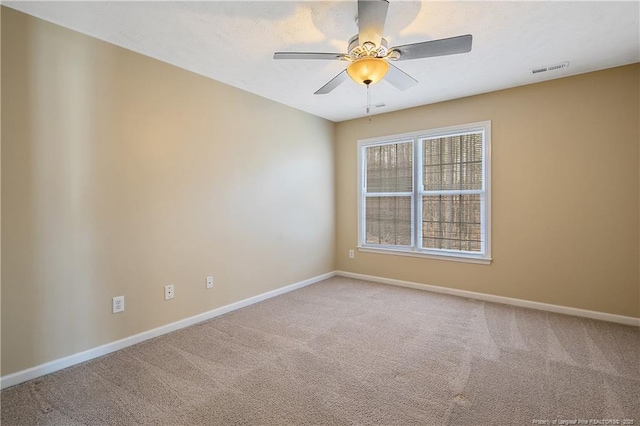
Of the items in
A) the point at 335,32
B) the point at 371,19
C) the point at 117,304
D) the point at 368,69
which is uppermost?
the point at 335,32

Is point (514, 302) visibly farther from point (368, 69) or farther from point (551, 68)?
point (368, 69)

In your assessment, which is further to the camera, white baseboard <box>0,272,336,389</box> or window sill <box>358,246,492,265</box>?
window sill <box>358,246,492,265</box>

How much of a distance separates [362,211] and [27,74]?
3930mm

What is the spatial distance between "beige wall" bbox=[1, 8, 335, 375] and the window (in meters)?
1.65

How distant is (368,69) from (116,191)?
7.23 ft

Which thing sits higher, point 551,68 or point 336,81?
point 551,68

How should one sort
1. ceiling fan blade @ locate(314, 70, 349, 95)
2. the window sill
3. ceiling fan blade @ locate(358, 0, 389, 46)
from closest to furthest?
1. ceiling fan blade @ locate(358, 0, 389, 46)
2. ceiling fan blade @ locate(314, 70, 349, 95)
3. the window sill

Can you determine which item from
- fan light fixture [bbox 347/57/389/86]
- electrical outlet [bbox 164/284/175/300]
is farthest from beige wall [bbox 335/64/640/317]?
electrical outlet [bbox 164/284/175/300]

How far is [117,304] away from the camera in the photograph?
8.35ft

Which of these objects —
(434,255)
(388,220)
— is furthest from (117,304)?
(434,255)

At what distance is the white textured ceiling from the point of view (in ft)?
6.79

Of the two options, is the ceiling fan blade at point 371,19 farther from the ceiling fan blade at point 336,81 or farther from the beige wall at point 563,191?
the beige wall at point 563,191

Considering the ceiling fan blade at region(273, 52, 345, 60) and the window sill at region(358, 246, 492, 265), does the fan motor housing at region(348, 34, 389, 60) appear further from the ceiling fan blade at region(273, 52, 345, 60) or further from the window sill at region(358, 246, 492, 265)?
the window sill at region(358, 246, 492, 265)

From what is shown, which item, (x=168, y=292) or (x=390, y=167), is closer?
(x=168, y=292)
